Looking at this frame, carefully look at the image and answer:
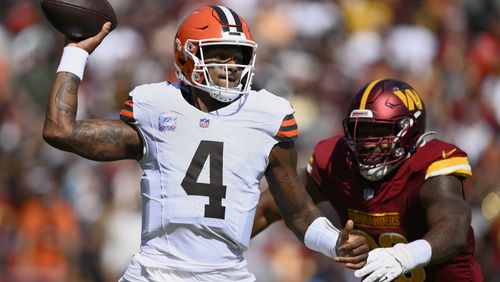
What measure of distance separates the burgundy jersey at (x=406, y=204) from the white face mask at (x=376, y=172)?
0.05 meters

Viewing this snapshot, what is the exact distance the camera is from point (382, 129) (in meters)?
5.04

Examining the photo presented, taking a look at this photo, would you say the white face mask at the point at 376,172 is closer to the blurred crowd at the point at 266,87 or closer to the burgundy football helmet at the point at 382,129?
the burgundy football helmet at the point at 382,129

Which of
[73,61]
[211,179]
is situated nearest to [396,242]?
[211,179]

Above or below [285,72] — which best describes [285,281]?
below

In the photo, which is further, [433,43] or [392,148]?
[433,43]

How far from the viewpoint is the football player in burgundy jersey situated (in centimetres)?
487

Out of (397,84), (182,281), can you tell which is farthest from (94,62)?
(182,281)

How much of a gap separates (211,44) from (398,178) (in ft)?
4.16

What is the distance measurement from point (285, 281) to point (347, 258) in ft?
14.1

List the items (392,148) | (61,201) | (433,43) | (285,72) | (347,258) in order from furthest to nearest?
(433,43) → (285,72) → (61,201) → (392,148) → (347,258)

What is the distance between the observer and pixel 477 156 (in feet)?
31.9

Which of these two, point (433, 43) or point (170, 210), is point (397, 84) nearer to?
point (170, 210)

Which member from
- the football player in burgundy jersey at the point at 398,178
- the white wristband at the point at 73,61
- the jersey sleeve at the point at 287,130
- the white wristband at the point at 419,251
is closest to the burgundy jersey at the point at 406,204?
the football player in burgundy jersey at the point at 398,178

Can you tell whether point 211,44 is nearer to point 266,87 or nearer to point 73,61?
point 73,61
